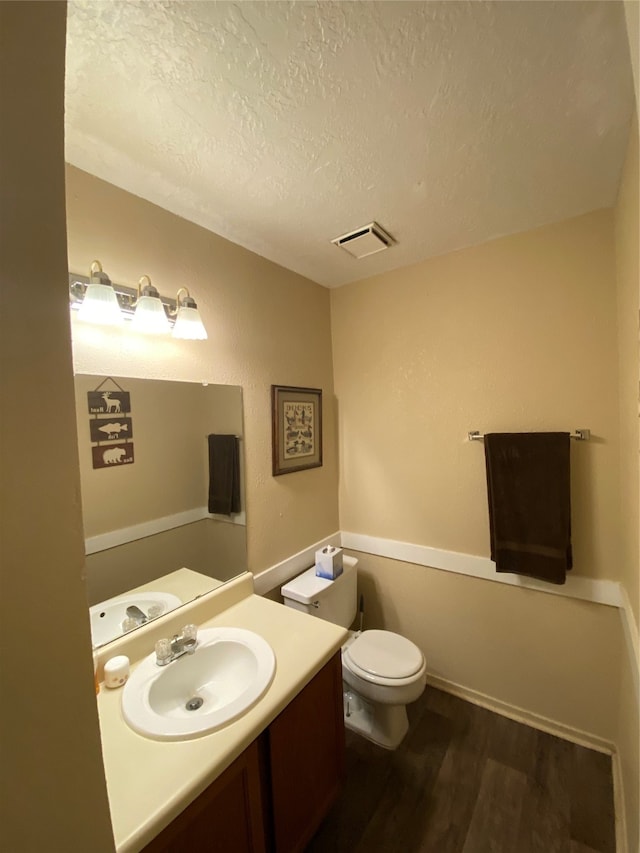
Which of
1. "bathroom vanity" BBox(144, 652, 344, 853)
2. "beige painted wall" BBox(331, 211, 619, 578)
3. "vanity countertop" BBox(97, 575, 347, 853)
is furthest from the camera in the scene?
"beige painted wall" BBox(331, 211, 619, 578)

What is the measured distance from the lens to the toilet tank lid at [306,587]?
1.67 metres

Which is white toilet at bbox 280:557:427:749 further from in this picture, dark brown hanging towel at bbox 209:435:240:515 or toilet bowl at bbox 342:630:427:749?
dark brown hanging towel at bbox 209:435:240:515

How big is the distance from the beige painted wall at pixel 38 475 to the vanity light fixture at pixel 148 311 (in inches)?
30.6

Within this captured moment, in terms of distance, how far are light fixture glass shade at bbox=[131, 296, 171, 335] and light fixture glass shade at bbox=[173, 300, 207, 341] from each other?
49 mm

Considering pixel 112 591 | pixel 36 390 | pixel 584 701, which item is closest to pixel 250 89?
pixel 36 390

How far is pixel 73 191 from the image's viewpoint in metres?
1.09

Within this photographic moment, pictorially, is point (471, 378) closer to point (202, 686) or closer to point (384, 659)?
point (384, 659)

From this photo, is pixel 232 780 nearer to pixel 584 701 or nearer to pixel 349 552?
pixel 349 552

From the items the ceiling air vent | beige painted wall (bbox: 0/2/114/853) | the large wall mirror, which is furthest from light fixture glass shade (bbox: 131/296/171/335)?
the ceiling air vent

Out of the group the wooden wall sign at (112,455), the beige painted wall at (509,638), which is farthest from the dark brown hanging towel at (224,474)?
the beige painted wall at (509,638)

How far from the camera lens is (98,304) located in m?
1.06

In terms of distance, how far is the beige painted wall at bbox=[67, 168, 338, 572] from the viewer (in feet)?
3.78

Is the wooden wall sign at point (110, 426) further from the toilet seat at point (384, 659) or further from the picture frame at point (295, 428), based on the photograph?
the toilet seat at point (384, 659)

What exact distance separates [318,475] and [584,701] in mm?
1655
